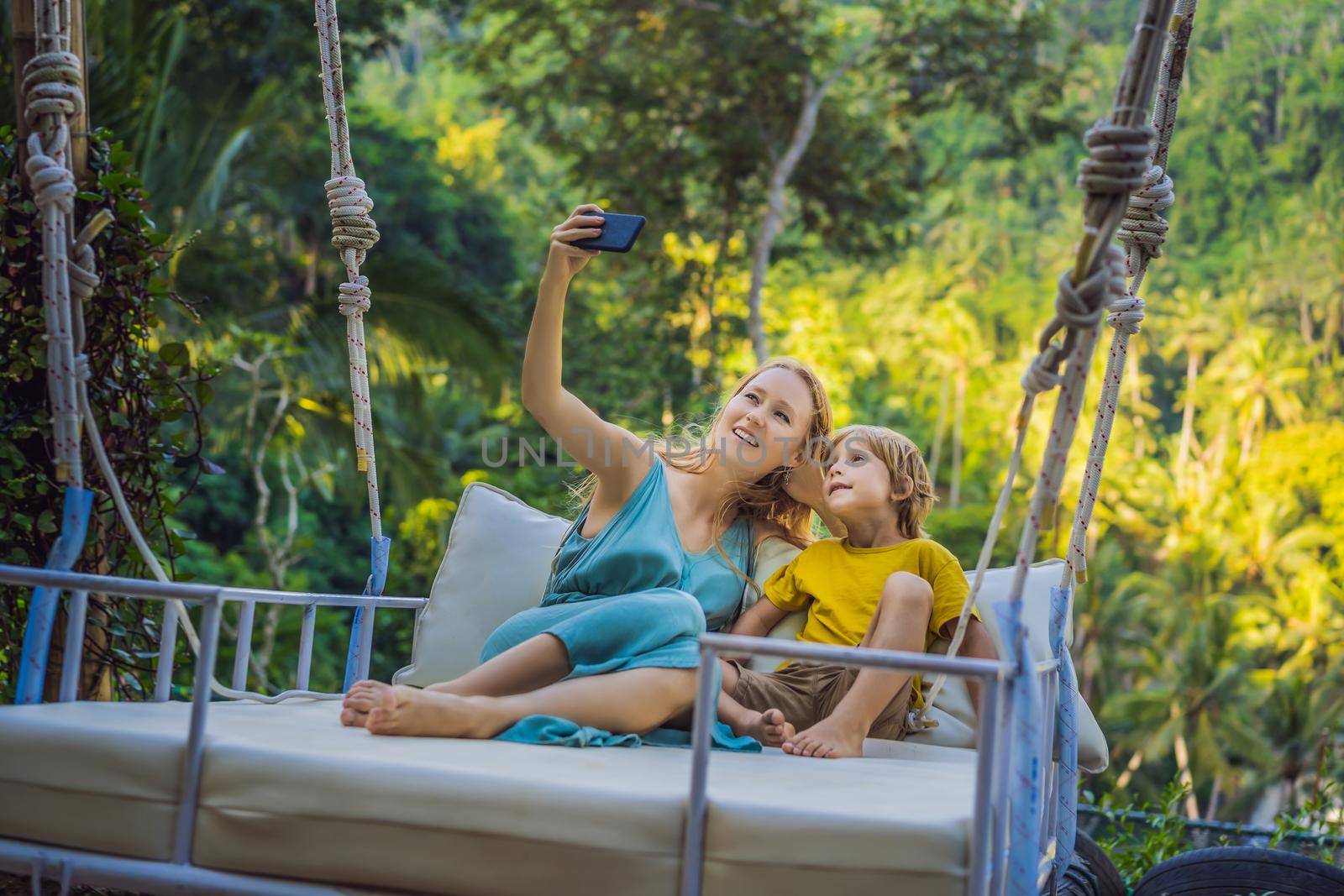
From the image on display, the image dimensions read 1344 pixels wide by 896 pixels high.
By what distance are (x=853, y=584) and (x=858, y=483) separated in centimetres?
20

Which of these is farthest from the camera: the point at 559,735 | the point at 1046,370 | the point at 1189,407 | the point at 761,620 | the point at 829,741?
the point at 1189,407

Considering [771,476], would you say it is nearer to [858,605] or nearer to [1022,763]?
[858,605]

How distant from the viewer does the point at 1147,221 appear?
85.8 inches

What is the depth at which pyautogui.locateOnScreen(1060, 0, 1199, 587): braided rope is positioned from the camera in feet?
6.88

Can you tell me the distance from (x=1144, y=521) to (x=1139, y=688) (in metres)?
4.20

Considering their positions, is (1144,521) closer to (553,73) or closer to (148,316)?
(553,73)

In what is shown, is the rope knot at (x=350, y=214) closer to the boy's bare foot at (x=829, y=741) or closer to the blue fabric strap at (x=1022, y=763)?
the boy's bare foot at (x=829, y=741)

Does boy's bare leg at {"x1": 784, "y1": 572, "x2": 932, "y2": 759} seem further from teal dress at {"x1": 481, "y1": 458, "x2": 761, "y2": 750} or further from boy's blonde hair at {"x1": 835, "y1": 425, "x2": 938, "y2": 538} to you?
boy's blonde hair at {"x1": 835, "y1": 425, "x2": 938, "y2": 538}

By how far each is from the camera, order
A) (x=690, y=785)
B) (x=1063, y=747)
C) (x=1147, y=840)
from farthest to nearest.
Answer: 1. (x=1147, y=840)
2. (x=1063, y=747)
3. (x=690, y=785)

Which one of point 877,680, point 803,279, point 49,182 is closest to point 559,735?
point 877,680

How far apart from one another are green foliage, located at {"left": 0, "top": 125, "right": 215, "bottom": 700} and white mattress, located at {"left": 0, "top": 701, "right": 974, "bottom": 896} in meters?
0.85

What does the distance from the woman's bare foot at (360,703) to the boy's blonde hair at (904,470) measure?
1.03m

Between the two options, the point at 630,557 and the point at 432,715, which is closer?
the point at 432,715

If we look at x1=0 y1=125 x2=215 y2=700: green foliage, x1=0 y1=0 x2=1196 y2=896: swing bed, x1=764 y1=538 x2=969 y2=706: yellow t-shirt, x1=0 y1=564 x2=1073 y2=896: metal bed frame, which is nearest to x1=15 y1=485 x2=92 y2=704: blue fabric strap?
x1=0 y1=0 x2=1196 y2=896: swing bed
